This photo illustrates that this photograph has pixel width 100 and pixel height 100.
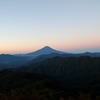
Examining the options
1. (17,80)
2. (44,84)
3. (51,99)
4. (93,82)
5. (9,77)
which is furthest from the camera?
(93,82)

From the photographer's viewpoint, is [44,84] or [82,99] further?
[44,84]

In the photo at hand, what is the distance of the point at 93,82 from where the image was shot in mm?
176875

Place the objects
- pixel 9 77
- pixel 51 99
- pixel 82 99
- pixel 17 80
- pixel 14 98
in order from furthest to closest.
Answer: pixel 9 77 → pixel 17 80 → pixel 51 99 → pixel 82 99 → pixel 14 98

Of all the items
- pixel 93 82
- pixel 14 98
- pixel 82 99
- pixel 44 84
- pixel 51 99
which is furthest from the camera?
pixel 93 82

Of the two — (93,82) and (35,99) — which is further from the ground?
(35,99)

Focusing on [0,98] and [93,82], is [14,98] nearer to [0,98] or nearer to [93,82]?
[0,98]

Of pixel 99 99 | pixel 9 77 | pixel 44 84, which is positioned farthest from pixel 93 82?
pixel 99 99

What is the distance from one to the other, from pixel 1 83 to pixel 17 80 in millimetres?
8715

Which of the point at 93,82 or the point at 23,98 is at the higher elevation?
the point at 23,98

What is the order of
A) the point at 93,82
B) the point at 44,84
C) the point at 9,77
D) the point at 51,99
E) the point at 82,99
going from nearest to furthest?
the point at 82,99
the point at 51,99
the point at 44,84
the point at 9,77
the point at 93,82

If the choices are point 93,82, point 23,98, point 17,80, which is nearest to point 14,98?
point 23,98

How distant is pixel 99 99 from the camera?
60.2m

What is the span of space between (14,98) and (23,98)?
89.2 inches

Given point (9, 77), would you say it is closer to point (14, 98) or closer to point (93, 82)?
point (93, 82)
